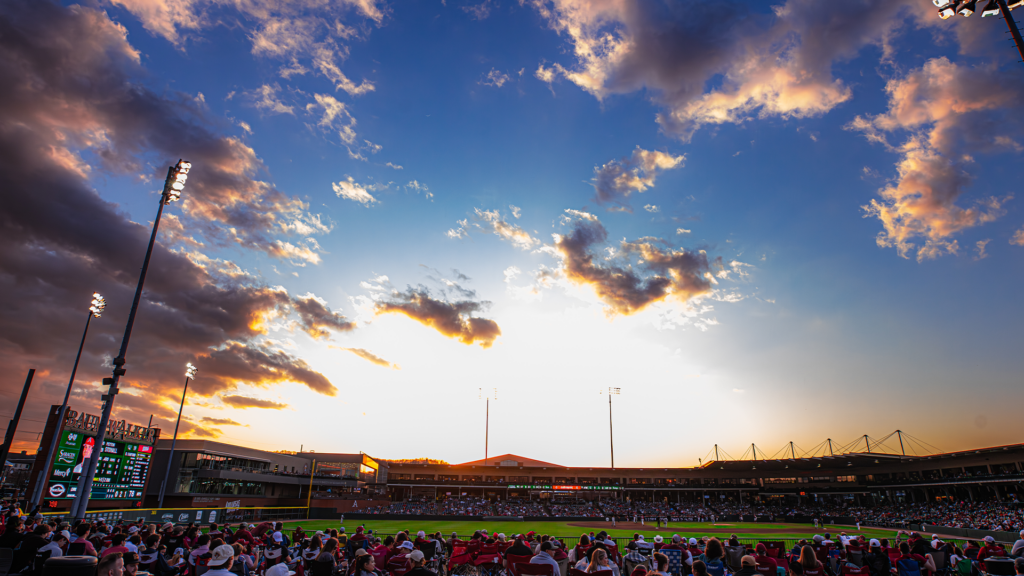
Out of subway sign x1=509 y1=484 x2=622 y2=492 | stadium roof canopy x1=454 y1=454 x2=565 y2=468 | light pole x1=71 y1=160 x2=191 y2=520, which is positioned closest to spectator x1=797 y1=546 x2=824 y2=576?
light pole x1=71 y1=160 x2=191 y2=520

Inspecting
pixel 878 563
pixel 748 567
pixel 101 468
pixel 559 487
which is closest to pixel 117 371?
pixel 748 567

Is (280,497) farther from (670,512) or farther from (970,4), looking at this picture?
(970,4)

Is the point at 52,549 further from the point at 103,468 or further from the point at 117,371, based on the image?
the point at 103,468

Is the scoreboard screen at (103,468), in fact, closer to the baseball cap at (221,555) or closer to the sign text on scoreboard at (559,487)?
the baseball cap at (221,555)

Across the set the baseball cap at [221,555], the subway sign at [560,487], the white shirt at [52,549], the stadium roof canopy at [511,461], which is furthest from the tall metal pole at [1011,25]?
the stadium roof canopy at [511,461]

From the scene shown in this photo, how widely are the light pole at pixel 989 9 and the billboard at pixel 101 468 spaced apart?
4267cm

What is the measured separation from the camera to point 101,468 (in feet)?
115

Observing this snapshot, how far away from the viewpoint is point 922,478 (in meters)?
71.6

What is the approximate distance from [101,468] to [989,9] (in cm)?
5148

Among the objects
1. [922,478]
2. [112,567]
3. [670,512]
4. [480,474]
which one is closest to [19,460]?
[480,474]

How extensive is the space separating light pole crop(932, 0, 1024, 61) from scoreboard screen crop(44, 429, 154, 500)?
41.9 meters

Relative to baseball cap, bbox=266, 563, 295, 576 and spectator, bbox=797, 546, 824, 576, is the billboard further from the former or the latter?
spectator, bbox=797, 546, 824, 576

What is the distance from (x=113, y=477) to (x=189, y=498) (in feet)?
85.1

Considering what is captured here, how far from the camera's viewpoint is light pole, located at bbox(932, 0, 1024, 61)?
11893 millimetres
